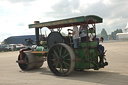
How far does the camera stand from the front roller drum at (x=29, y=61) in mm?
9059

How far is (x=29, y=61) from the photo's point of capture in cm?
902

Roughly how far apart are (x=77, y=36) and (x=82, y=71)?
1837 mm

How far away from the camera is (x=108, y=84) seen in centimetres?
579

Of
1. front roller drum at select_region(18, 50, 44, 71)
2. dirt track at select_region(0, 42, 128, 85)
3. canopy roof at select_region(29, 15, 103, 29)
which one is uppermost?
canopy roof at select_region(29, 15, 103, 29)

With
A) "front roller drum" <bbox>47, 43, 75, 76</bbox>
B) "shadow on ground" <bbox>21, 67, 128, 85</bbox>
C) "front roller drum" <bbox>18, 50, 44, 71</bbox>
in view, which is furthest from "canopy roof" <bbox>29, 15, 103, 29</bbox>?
"shadow on ground" <bbox>21, 67, 128, 85</bbox>

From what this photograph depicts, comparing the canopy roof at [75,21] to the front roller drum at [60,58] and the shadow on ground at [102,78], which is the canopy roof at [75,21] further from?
the shadow on ground at [102,78]

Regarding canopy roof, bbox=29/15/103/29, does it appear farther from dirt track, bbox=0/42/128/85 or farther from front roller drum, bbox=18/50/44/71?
dirt track, bbox=0/42/128/85

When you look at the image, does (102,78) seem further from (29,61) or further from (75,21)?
(29,61)

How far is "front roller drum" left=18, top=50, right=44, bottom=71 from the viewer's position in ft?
29.7

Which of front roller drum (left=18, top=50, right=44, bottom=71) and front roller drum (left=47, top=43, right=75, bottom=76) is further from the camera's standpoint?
front roller drum (left=18, top=50, right=44, bottom=71)

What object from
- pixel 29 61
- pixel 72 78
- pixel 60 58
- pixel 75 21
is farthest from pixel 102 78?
pixel 29 61

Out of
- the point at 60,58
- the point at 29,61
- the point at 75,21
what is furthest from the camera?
the point at 29,61

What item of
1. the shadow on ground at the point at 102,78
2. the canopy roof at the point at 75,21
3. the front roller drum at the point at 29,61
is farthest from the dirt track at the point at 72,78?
the canopy roof at the point at 75,21

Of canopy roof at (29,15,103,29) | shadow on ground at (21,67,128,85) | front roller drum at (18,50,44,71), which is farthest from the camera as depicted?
front roller drum at (18,50,44,71)
